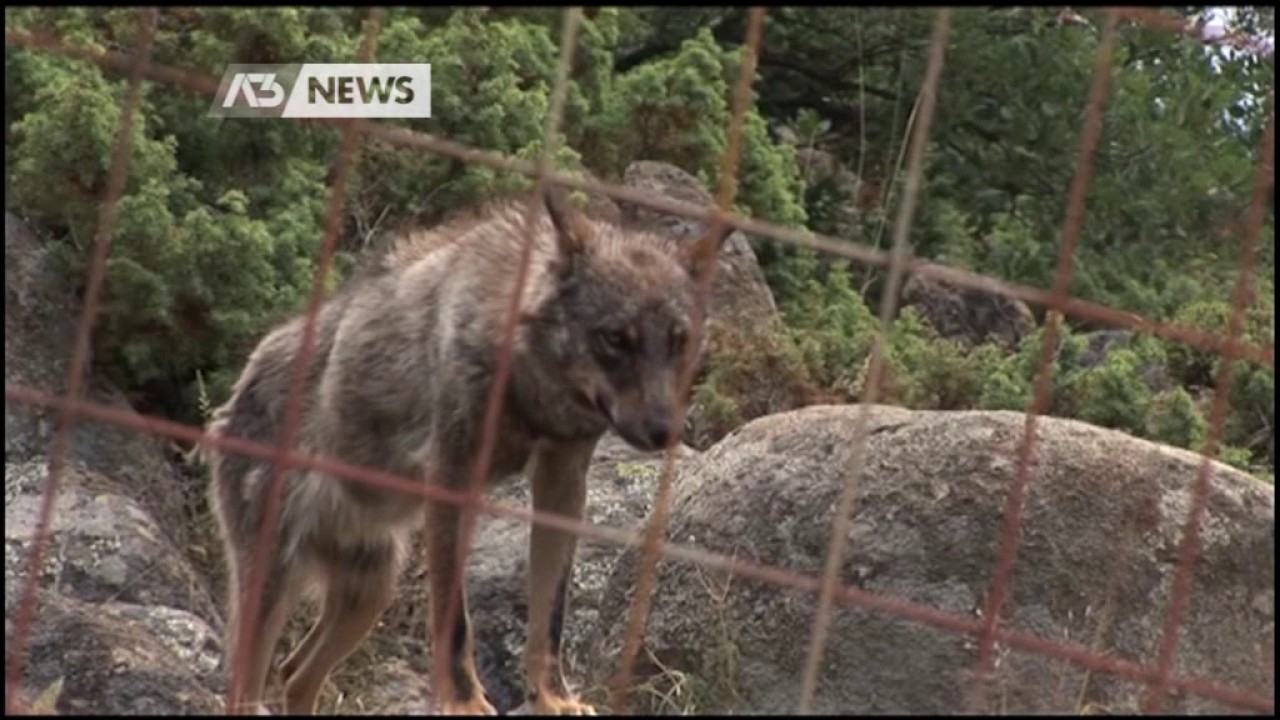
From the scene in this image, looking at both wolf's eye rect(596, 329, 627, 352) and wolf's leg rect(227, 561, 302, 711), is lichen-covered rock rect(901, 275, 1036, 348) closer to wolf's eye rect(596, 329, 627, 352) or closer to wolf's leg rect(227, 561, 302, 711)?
wolf's leg rect(227, 561, 302, 711)

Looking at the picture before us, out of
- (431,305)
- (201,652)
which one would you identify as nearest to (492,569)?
(201,652)

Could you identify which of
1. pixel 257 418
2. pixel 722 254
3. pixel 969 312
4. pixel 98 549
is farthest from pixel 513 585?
pixel 969 312

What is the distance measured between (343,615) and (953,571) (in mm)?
1796

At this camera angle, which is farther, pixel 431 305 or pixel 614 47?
pixel 614 47

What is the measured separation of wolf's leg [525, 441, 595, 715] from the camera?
22.2 ft

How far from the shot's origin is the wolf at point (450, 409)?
21.1ft

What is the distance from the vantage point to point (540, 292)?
21.9ft

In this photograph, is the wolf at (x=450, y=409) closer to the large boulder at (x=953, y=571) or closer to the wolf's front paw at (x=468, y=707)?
the wolf's front paw at (x=468, y=707)

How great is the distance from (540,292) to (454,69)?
4.51m

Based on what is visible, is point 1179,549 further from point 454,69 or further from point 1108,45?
point 454,69

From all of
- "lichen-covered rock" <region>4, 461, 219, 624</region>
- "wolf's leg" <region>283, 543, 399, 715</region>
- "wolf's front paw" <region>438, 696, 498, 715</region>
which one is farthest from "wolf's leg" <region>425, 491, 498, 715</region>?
"lichen-covered rock" <region>4, 461, 219, 624</region>

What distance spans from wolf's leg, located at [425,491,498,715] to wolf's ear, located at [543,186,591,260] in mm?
735

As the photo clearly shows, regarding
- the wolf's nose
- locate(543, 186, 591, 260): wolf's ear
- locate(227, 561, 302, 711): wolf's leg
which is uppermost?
locate(543, 186, 591, 260): wolf's ear

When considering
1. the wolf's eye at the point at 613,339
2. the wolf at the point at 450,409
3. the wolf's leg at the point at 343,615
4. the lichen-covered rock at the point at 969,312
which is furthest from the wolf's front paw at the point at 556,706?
the lichen-covered rock at the point at 969,312
